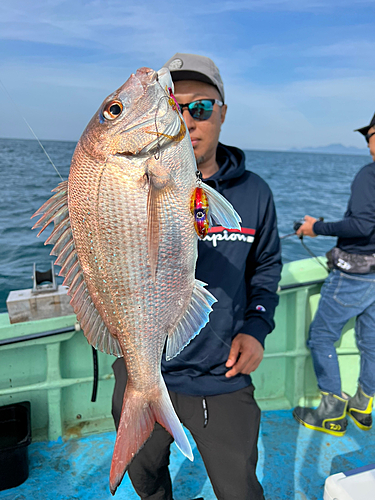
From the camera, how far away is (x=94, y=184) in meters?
1.19

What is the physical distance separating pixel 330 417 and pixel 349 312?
870 millimetres

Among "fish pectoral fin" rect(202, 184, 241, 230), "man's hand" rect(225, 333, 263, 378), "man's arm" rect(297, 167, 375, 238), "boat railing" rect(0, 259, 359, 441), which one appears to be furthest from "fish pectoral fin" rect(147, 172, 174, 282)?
"man's arm" rect(297, 167, 375, 238)

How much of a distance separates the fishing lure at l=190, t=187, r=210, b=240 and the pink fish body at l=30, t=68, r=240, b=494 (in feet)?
0.06

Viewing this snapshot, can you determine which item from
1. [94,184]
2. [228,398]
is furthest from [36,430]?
[94,184]

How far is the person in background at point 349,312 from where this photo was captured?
10.4 ft

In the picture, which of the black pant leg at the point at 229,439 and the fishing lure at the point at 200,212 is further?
the black pant leg at the point at 229,439

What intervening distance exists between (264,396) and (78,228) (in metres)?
2.91

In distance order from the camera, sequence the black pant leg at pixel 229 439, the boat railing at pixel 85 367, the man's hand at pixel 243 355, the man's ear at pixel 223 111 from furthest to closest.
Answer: the boat railing at pixel 85 367, the man's ear at pixel 223 111, the man's hand at pixel 243 355, the black pant leg at pixel 229 439

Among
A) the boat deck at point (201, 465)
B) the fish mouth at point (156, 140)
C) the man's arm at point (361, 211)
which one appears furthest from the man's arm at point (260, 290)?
the boat deck at point (201, 465)

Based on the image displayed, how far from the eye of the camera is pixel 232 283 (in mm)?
1972

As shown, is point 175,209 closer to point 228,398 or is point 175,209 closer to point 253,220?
point 253,220

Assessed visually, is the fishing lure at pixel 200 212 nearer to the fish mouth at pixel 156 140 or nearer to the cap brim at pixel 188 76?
the fish mouth at pixel 156 140

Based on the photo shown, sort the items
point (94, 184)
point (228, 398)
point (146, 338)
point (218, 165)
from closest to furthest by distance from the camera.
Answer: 1. point (94, 184)
2. point (146, 338)
3. point (228, 398)
4. point (218, 165)

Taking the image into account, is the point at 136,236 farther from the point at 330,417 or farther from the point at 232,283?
the point at 330,417
